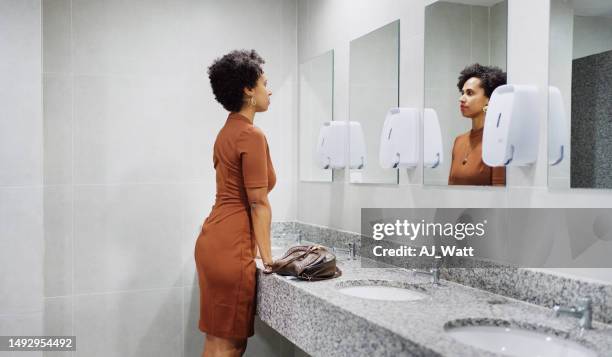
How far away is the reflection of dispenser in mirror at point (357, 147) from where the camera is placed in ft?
8.46

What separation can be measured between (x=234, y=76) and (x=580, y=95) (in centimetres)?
136

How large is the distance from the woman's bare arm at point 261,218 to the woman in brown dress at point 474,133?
0.76 meters

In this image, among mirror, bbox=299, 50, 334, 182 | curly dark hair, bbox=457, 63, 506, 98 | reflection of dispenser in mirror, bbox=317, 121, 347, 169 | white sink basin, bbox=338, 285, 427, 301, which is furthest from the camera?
mirror, bbox=299, 50, 334, 182

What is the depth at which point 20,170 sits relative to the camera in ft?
7.92

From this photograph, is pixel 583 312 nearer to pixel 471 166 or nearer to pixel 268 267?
pixel 471 166

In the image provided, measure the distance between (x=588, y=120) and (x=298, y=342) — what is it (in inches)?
46.2

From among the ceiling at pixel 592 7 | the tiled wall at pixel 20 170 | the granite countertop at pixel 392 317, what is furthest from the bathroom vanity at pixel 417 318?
the tiled wall at pixel 20 170

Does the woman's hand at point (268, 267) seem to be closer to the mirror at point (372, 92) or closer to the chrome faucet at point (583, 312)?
the mirror at point (372, 92)

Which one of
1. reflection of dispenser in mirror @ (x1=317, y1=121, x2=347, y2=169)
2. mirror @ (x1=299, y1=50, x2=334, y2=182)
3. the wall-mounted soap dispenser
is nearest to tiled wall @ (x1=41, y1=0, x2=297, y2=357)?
mirror @ (x1=299, y1=50, x2=334, y2=182)

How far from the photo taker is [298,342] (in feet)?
5.98

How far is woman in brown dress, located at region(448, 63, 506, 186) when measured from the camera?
1.75m

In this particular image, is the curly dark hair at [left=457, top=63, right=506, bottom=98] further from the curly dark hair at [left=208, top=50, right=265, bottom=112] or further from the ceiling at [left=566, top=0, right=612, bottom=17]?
the curly dark hair at [left=208, top=50, right=265, bottom=112]

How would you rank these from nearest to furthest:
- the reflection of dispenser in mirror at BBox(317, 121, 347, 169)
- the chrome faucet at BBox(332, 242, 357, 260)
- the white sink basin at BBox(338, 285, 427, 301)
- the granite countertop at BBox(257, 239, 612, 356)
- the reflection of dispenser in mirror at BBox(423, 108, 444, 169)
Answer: the granite countertop at BBox(257, 239, 612, 356) < the white sink basin at BBox(338, 285, 427, 301) < the reflection of dispenser in mirror at BBox(423, 108, 444, 169) < the chrome faucet at BBox(332, 242, 357, 260) < the reflection of dispenser in mirror at BBox(317, 121, 347, 169)

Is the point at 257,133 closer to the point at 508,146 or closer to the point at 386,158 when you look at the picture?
the point at 386,158
